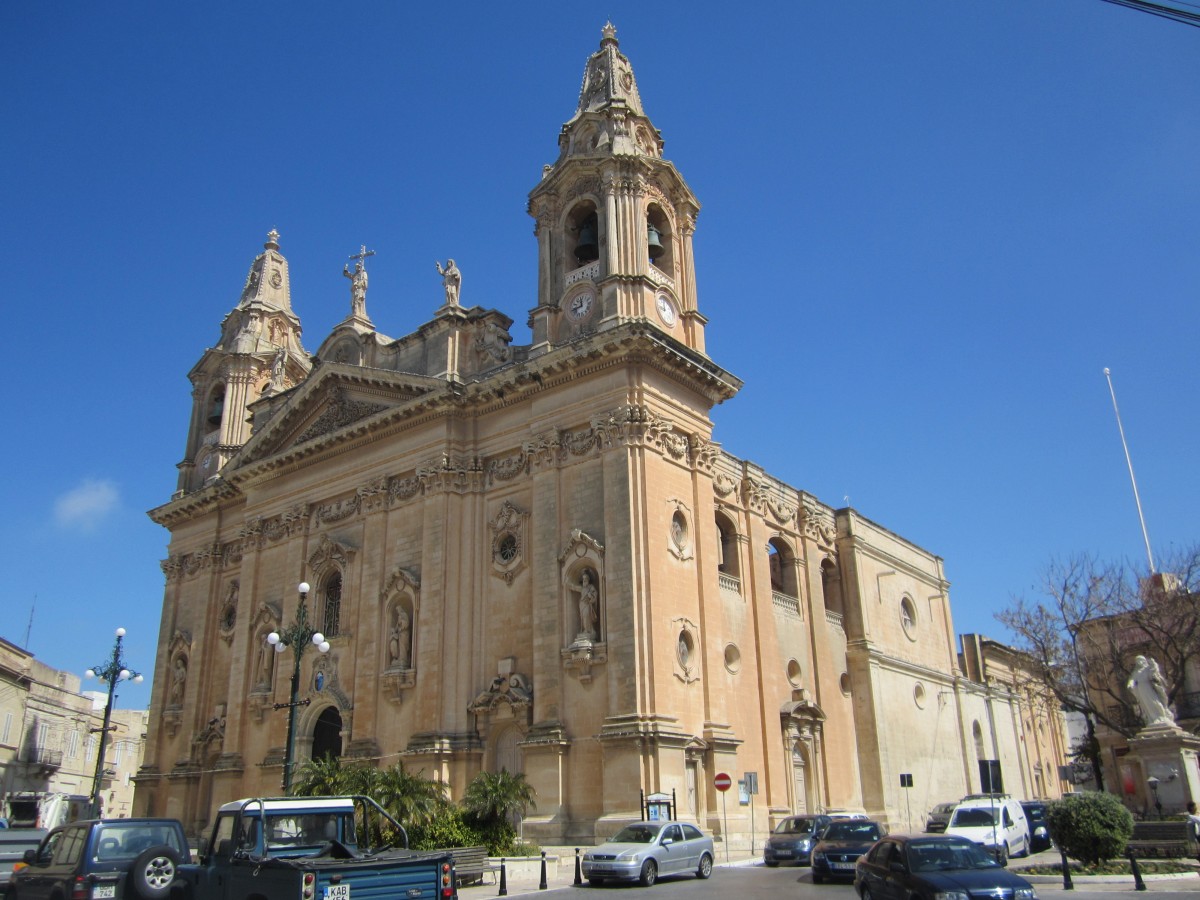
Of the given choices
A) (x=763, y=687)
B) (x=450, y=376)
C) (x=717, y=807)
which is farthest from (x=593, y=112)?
(x=717, y=807)

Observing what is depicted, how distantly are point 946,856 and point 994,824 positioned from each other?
1072cm

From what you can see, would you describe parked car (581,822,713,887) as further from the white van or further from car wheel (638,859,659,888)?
the white van

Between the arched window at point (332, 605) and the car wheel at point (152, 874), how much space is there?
2113 cm

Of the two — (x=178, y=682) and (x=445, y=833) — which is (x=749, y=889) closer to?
(x=445, y=833)

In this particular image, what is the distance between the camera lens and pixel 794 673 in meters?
33.0

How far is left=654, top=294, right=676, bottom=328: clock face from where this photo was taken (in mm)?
30219

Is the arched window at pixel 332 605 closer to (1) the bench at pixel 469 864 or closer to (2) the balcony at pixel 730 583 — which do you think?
(2) the balcony at pixel 730 583

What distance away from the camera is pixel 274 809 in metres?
11.7

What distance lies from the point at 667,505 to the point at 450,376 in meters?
8.55

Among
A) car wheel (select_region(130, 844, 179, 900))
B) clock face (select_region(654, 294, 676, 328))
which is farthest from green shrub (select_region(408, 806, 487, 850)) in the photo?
clock face (select_region(654, 294, 676, 328))

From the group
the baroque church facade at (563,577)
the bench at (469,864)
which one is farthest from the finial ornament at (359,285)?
the bench at (469,864)

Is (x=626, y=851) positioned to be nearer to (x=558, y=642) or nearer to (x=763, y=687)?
(x=558, y=642)

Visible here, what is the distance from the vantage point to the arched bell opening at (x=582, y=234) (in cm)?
3198

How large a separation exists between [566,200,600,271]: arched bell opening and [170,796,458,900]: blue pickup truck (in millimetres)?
22242
